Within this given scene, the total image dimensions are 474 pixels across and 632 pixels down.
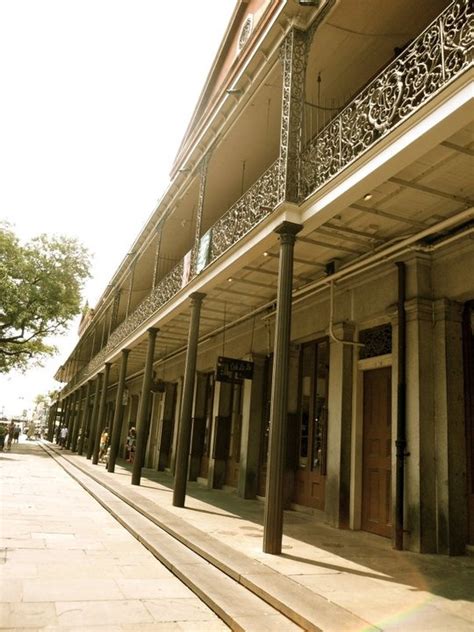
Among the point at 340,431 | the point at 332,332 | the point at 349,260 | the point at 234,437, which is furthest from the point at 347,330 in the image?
the point at 234,437

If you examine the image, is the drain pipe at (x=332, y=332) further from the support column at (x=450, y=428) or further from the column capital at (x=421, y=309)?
the support column at (x=450, y=428)

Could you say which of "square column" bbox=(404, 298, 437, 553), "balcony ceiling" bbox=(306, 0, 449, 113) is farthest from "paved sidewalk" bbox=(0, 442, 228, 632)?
"balcony ceiling" bbox=(306, 0, 449, 113)

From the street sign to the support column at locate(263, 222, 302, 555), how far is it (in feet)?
13.8

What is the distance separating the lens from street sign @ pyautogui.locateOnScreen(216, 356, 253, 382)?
1093 centimetres

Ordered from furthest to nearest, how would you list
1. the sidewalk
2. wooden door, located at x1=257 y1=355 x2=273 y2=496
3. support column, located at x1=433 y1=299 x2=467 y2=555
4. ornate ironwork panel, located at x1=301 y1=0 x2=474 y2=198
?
wooden door, located at x1=257 y1=355 x2=273 y2=496 → support column, located at x1=433 y1=299 x2=467 y2=555 → ornate ironwork panel, located at x1=301 y1=0 x2=474 y2=198 → the sidewalk

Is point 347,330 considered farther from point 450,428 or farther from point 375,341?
point 450,428

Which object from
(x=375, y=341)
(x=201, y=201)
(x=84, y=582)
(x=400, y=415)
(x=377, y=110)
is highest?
(x=201, y=201)

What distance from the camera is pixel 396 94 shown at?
543 centimetres

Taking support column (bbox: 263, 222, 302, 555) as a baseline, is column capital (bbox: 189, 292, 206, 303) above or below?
above

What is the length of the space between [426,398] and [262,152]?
6.45m

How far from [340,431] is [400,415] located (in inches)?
58.5

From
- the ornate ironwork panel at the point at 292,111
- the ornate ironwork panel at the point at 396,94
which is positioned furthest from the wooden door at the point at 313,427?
the ornate ironwork panel at the point at 396,94

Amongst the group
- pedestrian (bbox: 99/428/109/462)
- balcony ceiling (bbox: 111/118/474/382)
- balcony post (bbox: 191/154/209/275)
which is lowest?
pedestrian (bbox: 99/428/109/462)

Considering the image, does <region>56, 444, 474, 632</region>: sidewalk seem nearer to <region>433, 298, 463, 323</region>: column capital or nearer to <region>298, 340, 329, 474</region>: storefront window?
<region>298, 340, 329, 474</region>: storefront window
